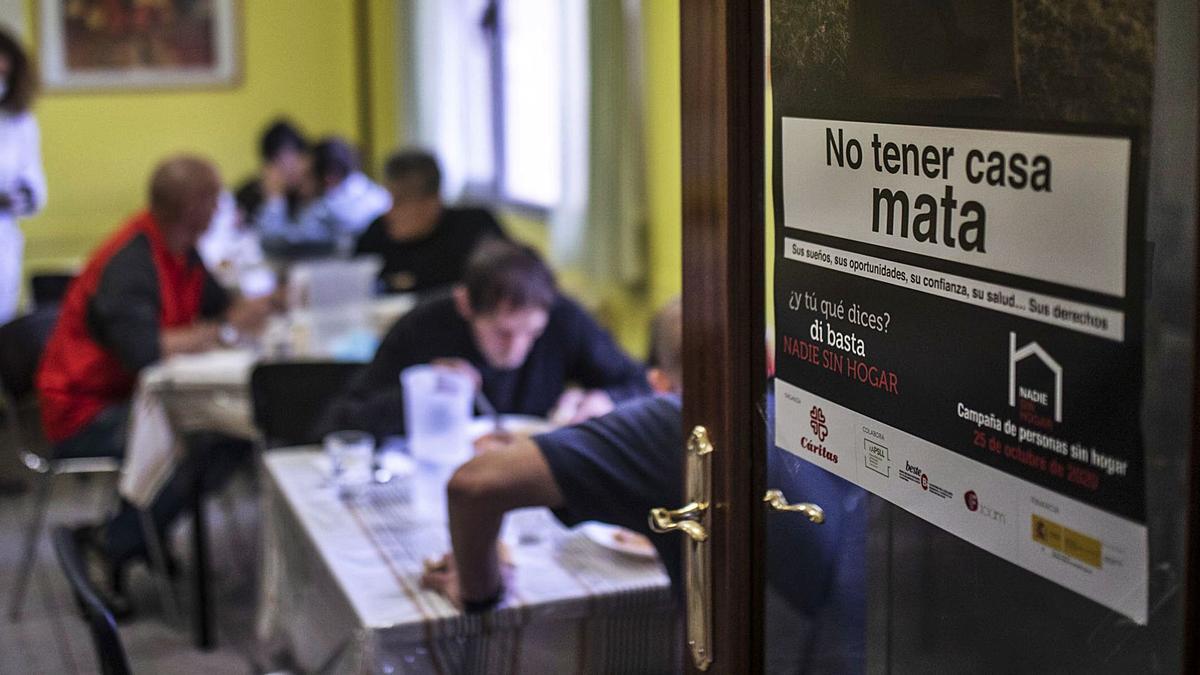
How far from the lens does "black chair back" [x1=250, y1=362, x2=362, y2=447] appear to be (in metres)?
3.13

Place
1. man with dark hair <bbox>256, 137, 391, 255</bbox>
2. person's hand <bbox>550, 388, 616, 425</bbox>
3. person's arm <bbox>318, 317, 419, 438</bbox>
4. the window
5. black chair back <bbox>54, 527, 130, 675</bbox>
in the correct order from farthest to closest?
man with dark hair <bbox>256, 137, 391, 255</bbox>
the window
person's arm <bbox>318, 317, 419, 438</bbox>
person's hand <bbox>550, 388, 616, 425</bbox>
black chair back <bbox>54, 527, 130, 675</bbox>

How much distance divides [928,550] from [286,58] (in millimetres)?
6365

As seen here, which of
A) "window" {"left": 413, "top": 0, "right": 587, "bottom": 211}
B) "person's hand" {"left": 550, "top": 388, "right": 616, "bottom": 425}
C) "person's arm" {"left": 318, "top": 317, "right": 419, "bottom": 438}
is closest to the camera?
"person's hand" {"left": 550, "top": 388, "right": 616, "bottom": 425}

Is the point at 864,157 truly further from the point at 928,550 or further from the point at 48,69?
the point at 48,69

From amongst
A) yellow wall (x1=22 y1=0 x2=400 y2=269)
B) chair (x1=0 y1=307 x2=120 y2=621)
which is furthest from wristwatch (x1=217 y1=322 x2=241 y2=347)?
yellow wall (x1=22 y1=0 x2=400 y2=269)

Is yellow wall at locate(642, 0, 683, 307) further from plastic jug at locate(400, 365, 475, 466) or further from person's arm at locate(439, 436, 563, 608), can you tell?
person's arm at locate(439, 436, 563, 608)

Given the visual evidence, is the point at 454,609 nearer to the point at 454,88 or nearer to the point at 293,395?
the point at 293,395

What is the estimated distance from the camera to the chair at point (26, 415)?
3688mm

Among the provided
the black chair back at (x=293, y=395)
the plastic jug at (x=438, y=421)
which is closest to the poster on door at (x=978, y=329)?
the plastic jug at (x=438, y=421)

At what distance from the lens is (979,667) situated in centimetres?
116

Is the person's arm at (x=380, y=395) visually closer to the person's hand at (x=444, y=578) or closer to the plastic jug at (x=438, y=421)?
the plastic jug at (x=438, y=421)

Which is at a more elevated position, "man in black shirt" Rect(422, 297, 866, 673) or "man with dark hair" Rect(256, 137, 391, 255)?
"man with dark hair" Rect(256, 137, 391, 255)

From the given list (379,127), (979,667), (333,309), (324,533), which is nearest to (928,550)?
(979,667)

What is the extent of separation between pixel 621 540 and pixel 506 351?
96 centimetres
